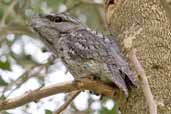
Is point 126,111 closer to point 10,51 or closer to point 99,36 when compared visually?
point 99,36

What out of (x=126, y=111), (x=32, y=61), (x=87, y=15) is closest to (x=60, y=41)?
(x=126, y=111)

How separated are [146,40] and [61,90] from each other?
1.31 ft

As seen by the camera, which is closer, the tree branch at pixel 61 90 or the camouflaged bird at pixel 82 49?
the tree branch at pixel 61 90

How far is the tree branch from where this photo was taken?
156 centimetres

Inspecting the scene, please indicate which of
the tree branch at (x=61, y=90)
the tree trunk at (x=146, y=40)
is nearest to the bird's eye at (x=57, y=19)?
the tree trunk at (x=146, y=40)

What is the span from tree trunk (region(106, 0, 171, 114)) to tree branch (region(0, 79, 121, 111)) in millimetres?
83

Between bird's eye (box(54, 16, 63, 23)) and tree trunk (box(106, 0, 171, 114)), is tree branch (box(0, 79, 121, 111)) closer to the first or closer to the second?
tree trunk (box(106, 0, 171, 114))

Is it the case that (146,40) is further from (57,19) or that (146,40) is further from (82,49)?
(57,19)

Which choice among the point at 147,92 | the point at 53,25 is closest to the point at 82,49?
the point at 53,25

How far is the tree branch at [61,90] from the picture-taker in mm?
1564

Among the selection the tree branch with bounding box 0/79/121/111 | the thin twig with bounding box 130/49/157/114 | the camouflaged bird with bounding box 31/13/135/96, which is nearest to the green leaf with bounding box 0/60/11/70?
the camouflaged bird with bounding box 31/13/135/96

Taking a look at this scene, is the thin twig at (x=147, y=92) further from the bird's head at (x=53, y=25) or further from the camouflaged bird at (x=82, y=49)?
the bird's head at (x=53, y=25)

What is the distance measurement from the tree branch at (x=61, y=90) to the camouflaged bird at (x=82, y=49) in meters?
0.04

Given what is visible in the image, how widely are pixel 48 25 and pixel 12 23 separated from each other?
1224 mm
